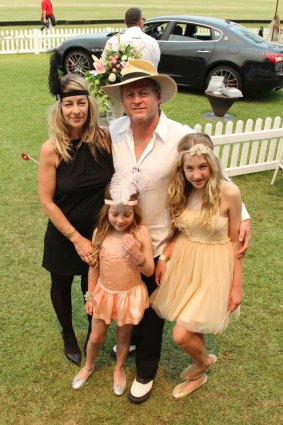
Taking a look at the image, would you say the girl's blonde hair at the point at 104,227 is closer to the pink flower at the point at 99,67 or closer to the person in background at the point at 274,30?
the pink flower at the point at 99,67

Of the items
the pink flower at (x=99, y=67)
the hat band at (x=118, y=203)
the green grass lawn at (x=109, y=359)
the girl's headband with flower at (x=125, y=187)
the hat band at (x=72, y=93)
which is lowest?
the green grass lawn at (x=109, y=359)

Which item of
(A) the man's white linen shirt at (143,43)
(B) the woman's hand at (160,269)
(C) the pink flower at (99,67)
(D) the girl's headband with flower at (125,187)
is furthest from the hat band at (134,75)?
(A) the man's white linen shirt at (143,43)

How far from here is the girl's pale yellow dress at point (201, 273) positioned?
8.30 feet

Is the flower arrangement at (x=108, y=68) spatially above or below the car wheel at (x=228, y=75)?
above

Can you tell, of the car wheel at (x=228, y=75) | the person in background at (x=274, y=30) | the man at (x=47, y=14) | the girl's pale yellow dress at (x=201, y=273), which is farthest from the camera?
the man at (x=47, y=14)

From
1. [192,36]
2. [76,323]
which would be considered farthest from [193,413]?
[192,36]

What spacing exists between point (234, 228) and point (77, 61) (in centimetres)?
1009

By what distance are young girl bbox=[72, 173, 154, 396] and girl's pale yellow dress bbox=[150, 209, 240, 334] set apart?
209 mm

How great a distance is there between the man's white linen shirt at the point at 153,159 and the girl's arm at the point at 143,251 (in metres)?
0.10

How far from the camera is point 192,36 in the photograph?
10.5m

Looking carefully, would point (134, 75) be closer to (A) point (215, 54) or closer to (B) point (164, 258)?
(B) point (164, 258)

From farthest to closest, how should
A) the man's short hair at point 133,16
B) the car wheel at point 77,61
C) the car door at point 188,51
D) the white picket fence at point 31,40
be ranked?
the white picket fence at point 31,40 < the car wheel at point 77,61 < the car door at point 188,51 < the man's short hair at point 133,16

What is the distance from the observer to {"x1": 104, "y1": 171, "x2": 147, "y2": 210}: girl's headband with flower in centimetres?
231

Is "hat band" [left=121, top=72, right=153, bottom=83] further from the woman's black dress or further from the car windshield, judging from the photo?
the car windshield
